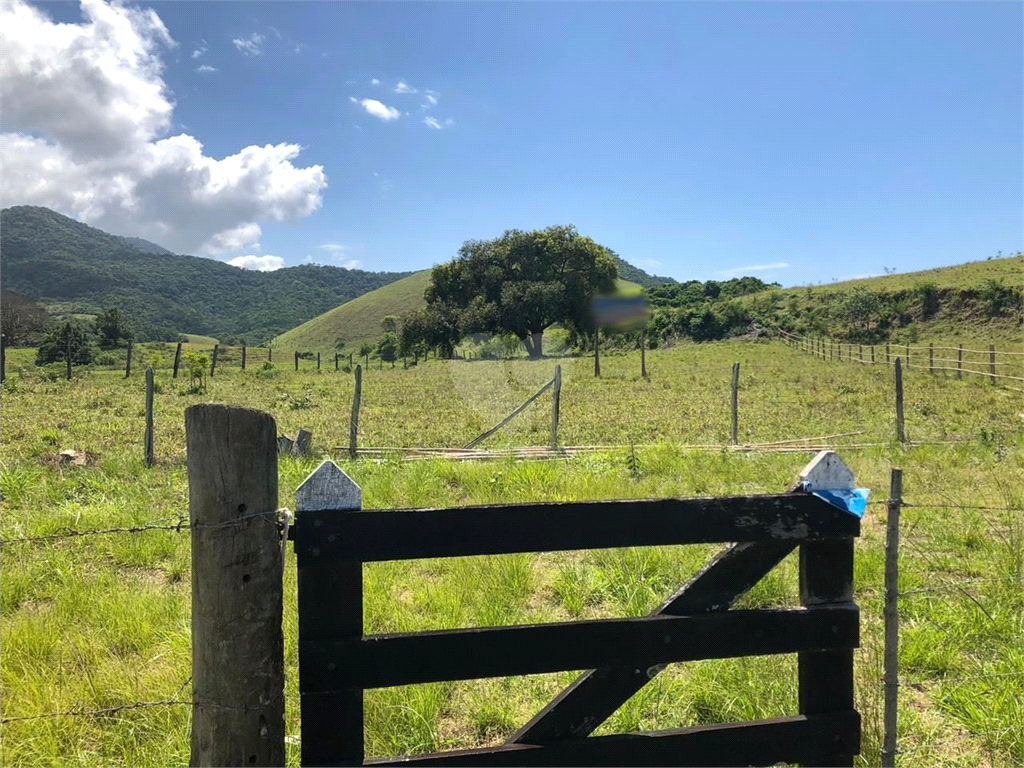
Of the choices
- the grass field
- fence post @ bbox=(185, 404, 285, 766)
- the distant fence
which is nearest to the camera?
fence post @ bbox=(185, 404, 285, 766)

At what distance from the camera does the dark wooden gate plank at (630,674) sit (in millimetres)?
1993

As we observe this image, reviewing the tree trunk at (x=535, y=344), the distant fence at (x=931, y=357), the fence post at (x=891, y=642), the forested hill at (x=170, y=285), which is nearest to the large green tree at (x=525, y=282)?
the tree trunk at (x=535, y=344)

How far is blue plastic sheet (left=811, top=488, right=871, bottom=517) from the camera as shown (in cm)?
207

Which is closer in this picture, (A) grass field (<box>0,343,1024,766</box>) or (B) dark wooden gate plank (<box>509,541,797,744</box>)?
(B) dark wooden gate plank (<box>509,541,797,744</box>)

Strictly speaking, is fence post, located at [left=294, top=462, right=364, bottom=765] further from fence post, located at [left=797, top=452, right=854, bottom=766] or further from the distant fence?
the distant fence

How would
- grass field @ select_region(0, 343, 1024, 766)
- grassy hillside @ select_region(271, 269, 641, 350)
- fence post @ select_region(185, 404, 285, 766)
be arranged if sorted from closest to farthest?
fence post @ select_region(185, 404, 285, 766)
grass field @ select_region(0, 343, 1024, 766)
grassy hillside @ select_region(271, 269, 641, 350)

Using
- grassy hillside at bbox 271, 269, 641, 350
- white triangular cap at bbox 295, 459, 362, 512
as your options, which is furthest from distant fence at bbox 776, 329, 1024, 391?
grassy hillside at bbox 271, 269, 641, 350

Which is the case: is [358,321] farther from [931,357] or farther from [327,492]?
[327,492]

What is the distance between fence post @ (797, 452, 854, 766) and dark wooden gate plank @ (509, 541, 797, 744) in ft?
0.40

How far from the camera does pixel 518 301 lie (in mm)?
42000

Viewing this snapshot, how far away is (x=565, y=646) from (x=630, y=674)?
0.26 m

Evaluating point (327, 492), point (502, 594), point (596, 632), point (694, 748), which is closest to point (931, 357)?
point (502, 594)

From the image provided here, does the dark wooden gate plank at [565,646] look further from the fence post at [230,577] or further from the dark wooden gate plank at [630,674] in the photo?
the fence post at [230,577]

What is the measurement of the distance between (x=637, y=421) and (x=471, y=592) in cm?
1083
